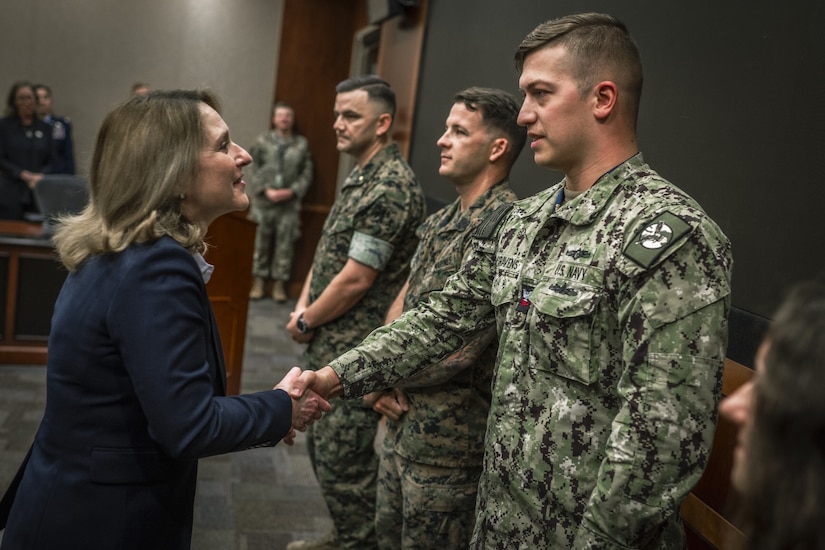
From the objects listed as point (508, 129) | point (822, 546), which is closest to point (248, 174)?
point (508, 129)

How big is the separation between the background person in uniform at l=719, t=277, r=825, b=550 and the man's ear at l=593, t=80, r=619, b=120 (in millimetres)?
705

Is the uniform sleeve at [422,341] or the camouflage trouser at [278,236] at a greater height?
the uniform sleeve at [422,341]

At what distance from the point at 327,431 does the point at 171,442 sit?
4.74 feet

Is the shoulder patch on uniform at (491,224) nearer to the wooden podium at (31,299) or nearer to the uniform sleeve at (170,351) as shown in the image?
the uniform sleeve at (170,351)

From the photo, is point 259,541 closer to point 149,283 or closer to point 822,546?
point 149,283

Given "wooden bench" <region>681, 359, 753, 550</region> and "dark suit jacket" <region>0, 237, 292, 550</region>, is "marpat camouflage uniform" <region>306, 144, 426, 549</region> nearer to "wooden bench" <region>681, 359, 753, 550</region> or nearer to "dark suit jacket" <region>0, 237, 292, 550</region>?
"wooden bench" <region>681, 359, 753, 550</region>

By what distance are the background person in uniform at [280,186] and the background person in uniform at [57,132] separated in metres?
1.61

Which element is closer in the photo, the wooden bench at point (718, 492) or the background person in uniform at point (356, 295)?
the wooden bench at point (718, 492)

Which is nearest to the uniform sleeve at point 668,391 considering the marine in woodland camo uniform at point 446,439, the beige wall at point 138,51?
the marine in woodland camo uniform at point 446,439

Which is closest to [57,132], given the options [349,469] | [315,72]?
[315,72]

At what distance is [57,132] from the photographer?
6812 millimetres

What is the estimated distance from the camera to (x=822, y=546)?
751 millimetres

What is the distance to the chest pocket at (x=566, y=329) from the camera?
1.33m

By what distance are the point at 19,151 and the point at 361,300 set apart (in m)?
4.97
